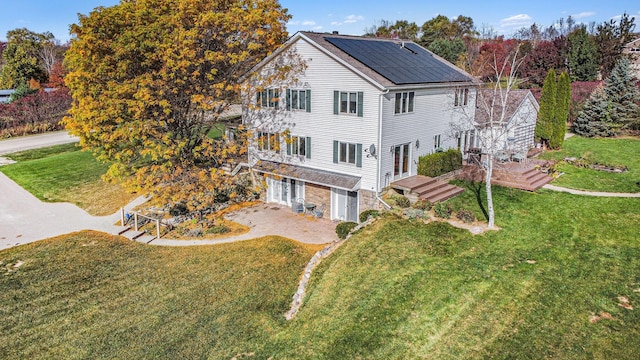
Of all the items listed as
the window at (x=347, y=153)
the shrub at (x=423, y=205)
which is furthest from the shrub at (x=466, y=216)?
the window at (x=347, y=153)

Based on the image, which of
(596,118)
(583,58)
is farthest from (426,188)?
(583,58)

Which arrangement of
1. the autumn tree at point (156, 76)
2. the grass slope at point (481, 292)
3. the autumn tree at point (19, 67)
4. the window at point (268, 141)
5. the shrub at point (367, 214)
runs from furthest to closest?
1. the autumn tree at point (19, 67)
2. the window at point (268, 141)
3. the autumn tree at point (156, 76)
4. the shrub at point (367, 214)
5. the grass slope at point (481, 292)

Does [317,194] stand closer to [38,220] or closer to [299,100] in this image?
[299,100]

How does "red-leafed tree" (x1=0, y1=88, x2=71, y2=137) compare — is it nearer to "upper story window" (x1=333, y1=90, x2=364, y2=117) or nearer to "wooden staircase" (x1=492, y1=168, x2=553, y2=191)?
"upper story window" (x1=333, y1=90, x2=364, y2=117)

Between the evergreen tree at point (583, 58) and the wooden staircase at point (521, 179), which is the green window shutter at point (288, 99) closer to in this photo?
the wooden staircase at point (521, 179)

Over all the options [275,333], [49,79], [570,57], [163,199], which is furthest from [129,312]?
[49,79]
